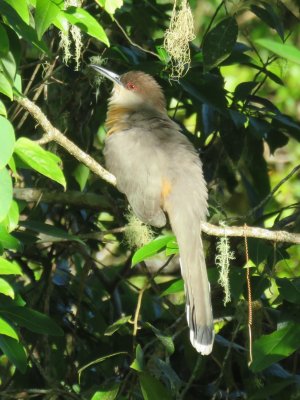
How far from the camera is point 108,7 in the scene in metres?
3.37

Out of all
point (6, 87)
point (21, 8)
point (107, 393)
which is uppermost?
point (21, 8)

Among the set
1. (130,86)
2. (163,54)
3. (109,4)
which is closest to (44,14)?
(109,4)

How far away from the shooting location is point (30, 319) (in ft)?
12.8

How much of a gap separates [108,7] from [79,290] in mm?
2348

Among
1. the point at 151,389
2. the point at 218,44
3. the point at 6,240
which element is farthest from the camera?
the point at 218,44

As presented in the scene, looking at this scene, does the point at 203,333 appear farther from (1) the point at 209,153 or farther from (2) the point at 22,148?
(1) the point at 209,153

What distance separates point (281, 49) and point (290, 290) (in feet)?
4.81

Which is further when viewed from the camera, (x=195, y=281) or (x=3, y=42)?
(x=195, y=281)

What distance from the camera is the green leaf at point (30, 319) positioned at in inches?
152

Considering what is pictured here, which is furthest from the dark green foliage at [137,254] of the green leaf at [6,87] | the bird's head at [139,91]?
the green leaf at [6,87]

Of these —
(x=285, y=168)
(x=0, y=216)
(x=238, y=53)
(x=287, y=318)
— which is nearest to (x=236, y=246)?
(x=287, y=318)

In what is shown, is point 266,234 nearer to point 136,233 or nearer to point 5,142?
point 136,233

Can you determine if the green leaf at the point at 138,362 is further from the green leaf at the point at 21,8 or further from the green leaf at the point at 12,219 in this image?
the green leaf at the point at 21,8

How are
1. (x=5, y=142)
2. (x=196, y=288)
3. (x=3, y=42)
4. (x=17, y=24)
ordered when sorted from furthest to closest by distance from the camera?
(x=196, y=288), (x=17, y=24), (x=3, y=42), (x=5, y=142)
